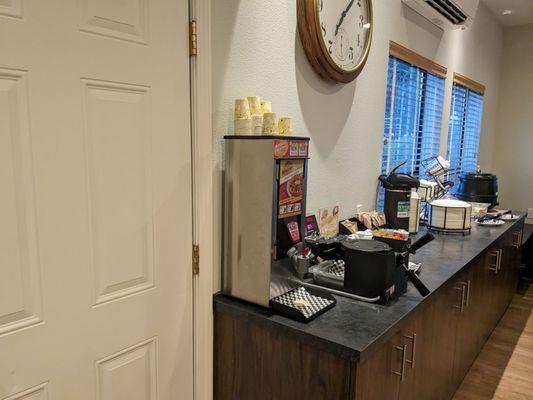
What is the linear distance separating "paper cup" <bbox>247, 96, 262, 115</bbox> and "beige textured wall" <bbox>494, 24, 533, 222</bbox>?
4.56 m

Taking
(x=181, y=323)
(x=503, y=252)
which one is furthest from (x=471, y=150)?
(x=181, y=323)

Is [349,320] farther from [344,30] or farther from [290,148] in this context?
[344,30]

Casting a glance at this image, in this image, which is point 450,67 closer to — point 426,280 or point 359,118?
point 359,118

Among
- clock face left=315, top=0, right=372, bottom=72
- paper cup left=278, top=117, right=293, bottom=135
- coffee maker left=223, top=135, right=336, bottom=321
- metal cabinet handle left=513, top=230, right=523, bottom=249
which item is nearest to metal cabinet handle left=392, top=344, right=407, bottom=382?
coffee maker left=223, top=135, right=336, bottom=321

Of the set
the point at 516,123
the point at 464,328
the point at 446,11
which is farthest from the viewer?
the point at 516,123

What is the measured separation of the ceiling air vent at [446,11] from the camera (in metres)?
2.69

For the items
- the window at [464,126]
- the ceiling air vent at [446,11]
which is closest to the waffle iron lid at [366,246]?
the ceiling air vent at [446,11]

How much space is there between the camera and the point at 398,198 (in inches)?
98.5

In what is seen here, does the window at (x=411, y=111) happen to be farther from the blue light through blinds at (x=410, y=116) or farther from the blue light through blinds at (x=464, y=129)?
the blue light through blinds at (x=464, y=129)

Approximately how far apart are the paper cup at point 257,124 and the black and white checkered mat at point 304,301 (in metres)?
0.59

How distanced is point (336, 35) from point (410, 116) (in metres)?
1.31

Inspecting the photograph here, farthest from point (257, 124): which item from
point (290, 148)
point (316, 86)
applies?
point (316, 86)

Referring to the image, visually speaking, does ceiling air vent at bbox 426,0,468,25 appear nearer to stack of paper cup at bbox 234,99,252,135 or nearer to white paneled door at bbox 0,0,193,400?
stack of paper cup at bbox 234,99,252,135

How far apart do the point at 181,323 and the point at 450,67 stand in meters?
3.23
